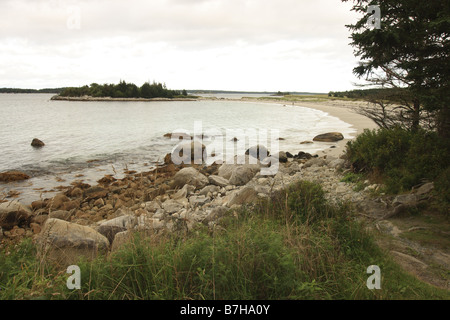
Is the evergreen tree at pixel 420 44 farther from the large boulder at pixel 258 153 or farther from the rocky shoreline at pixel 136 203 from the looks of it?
the large boulder at pixel 258 153

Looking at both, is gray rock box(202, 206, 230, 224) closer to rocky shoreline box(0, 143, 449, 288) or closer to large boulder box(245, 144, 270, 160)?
rocky shoreline box(0, 143, 449, 288)

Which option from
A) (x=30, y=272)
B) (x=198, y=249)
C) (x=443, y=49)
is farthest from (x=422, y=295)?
(x=443, y=49)

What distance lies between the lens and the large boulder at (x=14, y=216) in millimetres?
8789

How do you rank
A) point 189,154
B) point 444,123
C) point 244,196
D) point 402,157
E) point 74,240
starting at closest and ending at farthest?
point 74,240, point 444,123, point 244,196, point 402,157, point 189,154

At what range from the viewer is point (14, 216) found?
897 centimetres

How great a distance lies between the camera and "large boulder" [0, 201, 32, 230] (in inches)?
346

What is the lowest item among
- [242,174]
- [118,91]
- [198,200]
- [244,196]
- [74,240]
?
A: [198,200]

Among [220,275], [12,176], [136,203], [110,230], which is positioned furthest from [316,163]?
[12,176]

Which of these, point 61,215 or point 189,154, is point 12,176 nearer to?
point 61,215

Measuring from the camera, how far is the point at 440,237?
18.8ft

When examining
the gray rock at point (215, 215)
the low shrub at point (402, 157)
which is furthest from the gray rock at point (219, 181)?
the low shrub at point (402, 157)

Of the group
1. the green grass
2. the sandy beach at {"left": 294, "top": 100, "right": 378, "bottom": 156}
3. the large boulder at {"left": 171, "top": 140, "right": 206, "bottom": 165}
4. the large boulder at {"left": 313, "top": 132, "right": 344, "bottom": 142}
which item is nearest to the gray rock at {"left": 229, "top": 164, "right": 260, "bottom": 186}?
the large boulder at {"left": 171, "top": 140, "right": 206, "bottom": 165}

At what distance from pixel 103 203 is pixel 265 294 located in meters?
9.59

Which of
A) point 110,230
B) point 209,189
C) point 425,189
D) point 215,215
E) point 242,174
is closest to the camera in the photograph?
point 110,230
